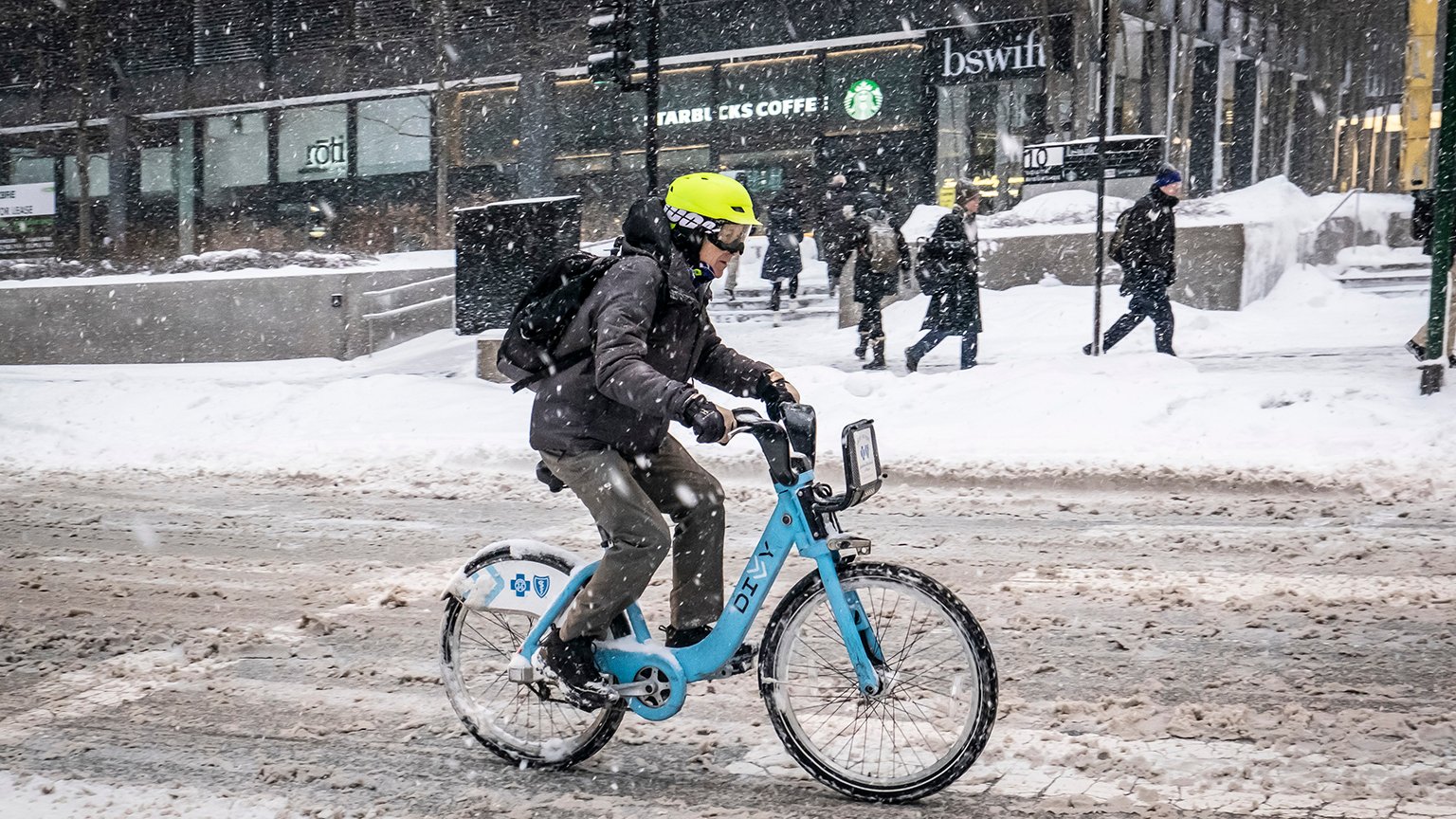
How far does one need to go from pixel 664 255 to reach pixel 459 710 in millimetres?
1758

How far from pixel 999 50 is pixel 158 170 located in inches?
912

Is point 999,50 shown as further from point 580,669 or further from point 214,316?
point 580,669

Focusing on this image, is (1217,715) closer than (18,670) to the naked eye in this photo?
Yes

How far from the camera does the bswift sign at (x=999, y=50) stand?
2788cm

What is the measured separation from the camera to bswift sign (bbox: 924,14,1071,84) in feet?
91.5

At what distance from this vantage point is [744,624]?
4.23 meters

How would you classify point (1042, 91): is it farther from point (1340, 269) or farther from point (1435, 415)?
point (1435, 415)

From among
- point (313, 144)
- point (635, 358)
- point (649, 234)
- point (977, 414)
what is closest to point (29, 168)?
point (313, 144)

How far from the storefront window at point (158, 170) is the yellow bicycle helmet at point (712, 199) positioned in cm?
3735

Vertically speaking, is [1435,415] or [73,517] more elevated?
[1435,415]

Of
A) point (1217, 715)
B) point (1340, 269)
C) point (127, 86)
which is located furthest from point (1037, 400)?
point (127, 86)

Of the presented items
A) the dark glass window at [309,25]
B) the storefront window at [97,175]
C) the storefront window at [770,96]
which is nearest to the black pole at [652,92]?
the storefront window at [770,96]

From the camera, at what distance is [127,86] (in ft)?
124

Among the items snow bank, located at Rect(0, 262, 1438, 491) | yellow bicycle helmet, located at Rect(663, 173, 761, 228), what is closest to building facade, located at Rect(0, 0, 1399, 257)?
snow bank, located at Rect(0, 262, 1438, 491)
